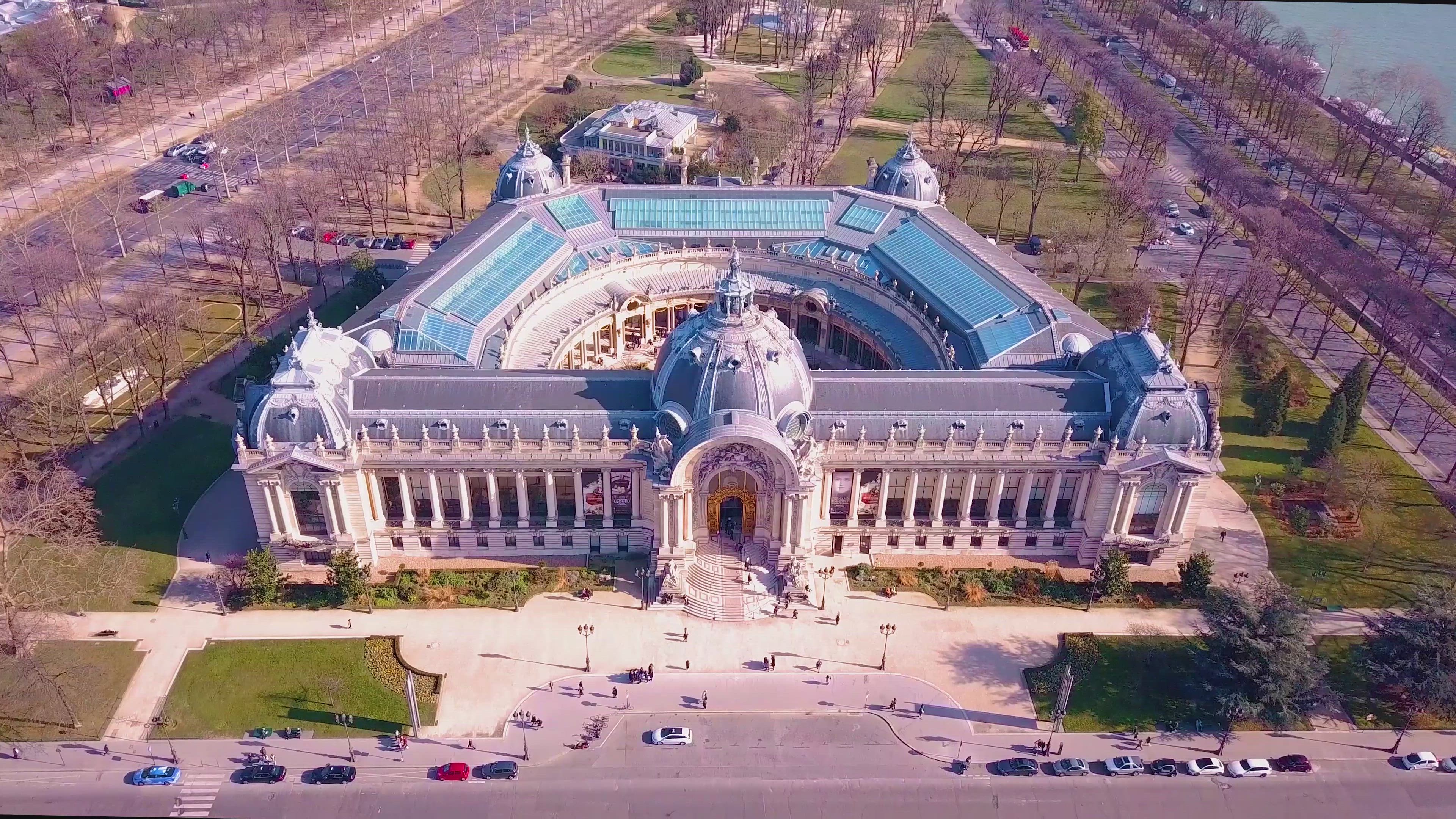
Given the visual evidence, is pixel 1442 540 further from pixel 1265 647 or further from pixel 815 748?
pixel 815 748

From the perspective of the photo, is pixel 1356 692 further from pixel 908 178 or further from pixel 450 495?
pixel 450 495

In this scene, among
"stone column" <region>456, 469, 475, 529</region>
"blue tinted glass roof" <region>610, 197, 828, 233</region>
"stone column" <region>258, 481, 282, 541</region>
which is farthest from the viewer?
"blue tinted glass roof" <region>610, 197, 828, 233</region>

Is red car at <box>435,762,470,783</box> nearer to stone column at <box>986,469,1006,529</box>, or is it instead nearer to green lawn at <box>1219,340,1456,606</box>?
stone column at <box>986,469,1006,529</box>

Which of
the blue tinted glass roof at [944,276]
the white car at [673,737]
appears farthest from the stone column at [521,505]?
the blue tinted glass roof at [944,276]

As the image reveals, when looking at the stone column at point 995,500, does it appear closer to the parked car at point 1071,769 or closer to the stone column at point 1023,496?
the stone column at point 1023,496

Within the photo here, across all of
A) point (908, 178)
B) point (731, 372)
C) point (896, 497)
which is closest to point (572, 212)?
point (908, 178)

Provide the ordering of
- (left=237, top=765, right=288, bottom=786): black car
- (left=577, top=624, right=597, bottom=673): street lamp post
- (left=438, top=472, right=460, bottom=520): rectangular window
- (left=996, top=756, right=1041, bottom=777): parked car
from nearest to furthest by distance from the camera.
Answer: (left=237, top=765, right=288, bottom=786): black car
(left=996, top=756, right=1041, bottom=777): parked car
(left=577, top=624, right=597, bottom=673): street lamp post
(left=438, top=472, right=460, bottom=520): rectangular window

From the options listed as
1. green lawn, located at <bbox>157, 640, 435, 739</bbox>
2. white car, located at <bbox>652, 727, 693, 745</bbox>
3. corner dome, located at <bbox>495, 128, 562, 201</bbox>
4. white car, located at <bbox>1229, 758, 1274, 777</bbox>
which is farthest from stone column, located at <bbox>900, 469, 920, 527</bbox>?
corner dome, located at <bbox>495, 128, 562, 201</bbox>
